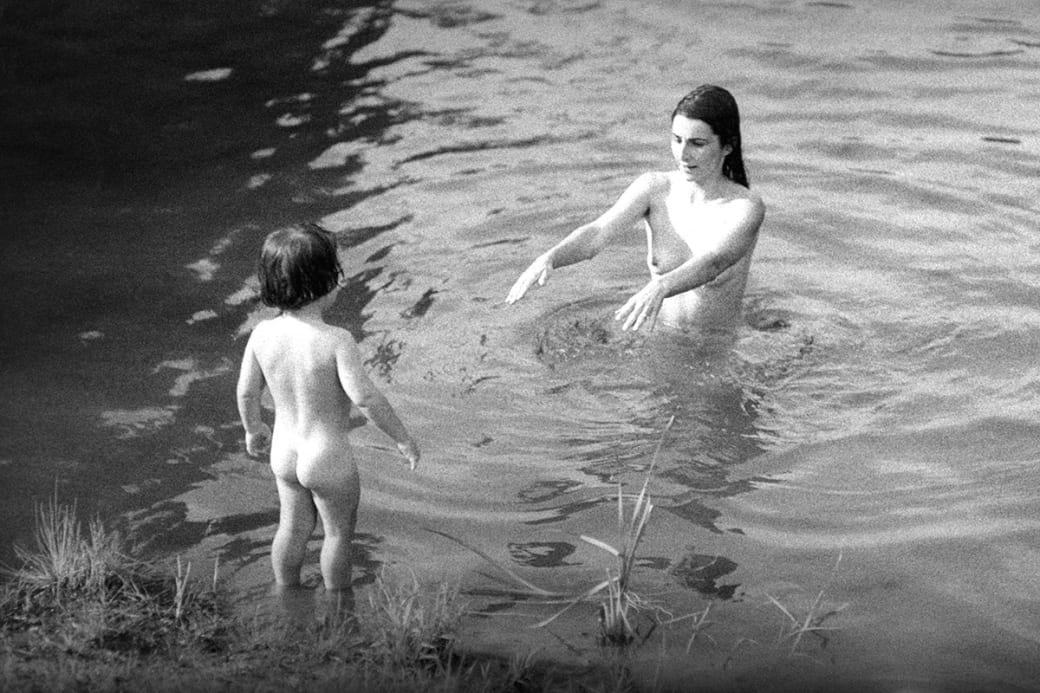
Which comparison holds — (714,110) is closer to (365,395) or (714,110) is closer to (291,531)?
(365,395)

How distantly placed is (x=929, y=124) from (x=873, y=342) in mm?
3519

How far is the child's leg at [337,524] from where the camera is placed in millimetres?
6219

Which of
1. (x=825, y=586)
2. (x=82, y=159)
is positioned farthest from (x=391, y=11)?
(x=825, y=586)

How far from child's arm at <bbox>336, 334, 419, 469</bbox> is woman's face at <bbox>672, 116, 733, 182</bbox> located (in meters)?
2.72

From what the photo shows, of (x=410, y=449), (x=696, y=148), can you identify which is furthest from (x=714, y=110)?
(x=410, y=449)

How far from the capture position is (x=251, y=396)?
634cm

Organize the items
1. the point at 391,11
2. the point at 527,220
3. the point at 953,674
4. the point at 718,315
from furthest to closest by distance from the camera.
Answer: the point at 391,11, the point at 527,220, the point at 718,315, the point at 953,674

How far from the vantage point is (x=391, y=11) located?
14484 mm

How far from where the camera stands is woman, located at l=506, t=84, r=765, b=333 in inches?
321

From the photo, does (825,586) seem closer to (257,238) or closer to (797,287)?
(797,287)

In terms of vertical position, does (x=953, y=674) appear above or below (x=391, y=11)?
below

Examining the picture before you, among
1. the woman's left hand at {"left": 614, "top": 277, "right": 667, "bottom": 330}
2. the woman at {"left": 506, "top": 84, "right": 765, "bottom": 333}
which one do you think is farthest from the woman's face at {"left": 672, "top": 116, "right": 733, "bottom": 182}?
the woman's left hand at {"left": 614, "top": 277, "right": 667, "bottom": 330}

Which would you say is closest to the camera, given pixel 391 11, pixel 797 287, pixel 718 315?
pixel 718 315

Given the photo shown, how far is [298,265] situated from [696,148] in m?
2.95
